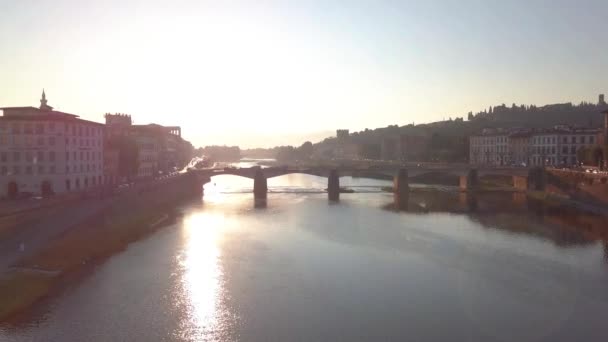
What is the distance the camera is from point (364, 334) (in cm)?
2522

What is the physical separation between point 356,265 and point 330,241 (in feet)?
32.8

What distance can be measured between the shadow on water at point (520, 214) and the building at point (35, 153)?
144 ft

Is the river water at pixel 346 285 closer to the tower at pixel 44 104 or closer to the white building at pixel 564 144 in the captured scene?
the tower at pixel 44 104

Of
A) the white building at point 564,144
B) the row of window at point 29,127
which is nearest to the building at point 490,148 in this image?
the white building at point 564,144

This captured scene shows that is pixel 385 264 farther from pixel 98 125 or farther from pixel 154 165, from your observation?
pixel 154 165

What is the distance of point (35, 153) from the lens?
5669 centimetres

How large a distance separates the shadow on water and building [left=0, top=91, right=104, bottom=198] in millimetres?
43969

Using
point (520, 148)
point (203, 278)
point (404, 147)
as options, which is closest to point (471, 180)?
point (520, 148)

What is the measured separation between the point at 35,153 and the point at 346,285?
1650 inches

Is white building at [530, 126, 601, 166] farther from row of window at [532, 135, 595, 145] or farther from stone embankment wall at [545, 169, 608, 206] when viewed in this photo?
stone embankment wall at [545, 169, 608, 206]

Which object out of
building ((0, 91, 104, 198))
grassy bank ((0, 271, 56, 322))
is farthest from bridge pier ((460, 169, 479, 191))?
grassy bank ((0, 271, 56, 322))

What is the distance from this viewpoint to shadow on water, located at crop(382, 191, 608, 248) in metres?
50.2

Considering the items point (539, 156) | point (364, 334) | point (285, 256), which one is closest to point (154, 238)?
point (285, 256)

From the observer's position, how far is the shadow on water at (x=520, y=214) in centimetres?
5019
